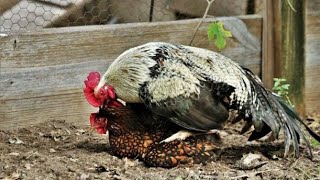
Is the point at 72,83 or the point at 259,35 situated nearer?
the point at 72,83

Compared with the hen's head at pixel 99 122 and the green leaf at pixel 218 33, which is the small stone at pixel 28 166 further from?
the green leaf at pixel 218 33

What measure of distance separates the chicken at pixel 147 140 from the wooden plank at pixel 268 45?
4.52ft

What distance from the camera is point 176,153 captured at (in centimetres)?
469

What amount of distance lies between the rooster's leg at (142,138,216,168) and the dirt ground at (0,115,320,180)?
0.04 m

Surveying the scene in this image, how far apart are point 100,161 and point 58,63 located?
907mm

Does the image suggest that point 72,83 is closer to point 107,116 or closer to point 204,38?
point 107,116

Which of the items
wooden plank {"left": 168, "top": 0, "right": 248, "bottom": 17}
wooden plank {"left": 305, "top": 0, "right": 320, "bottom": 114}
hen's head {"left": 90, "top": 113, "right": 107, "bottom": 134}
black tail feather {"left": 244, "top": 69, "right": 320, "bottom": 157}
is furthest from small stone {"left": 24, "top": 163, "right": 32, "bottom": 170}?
wooden plank {"left": 305, "top": 0, "right": 320, "bottom": 114}

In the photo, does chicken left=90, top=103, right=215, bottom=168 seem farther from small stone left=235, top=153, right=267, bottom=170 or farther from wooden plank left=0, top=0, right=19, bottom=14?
wooden plank left=0, top=0, right=19, bottom=14

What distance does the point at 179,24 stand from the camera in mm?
5730

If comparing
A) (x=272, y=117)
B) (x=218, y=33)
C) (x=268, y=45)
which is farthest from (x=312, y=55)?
(x=272, y=117)

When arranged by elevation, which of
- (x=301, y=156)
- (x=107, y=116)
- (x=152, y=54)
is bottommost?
(x=301, y=156)

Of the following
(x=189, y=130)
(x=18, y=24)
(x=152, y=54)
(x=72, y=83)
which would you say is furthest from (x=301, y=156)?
(x=18, y=24)

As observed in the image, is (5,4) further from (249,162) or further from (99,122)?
(249,162)

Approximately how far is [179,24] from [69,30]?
2.78ft
